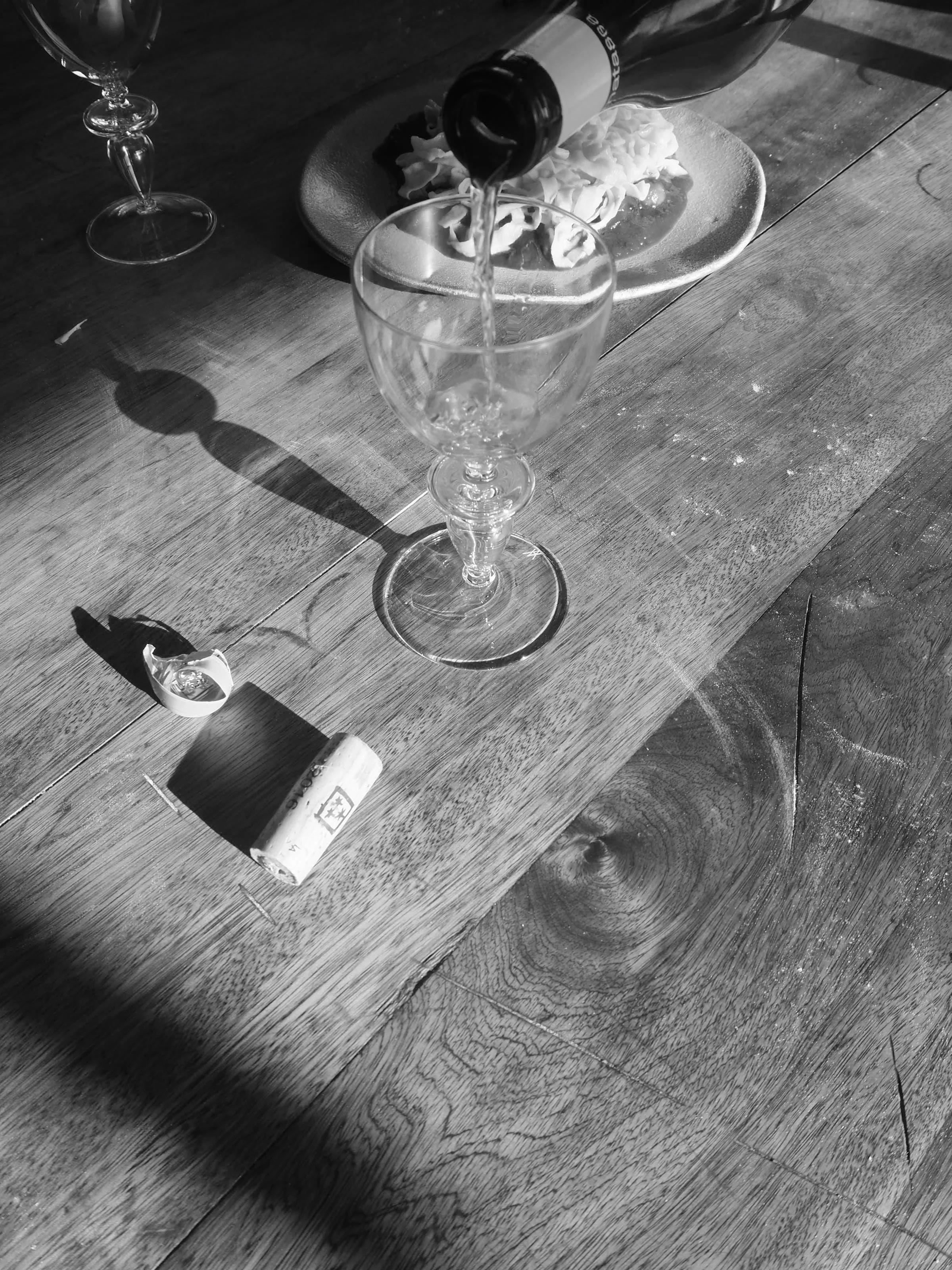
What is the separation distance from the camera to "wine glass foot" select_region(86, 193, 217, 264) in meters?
0.82

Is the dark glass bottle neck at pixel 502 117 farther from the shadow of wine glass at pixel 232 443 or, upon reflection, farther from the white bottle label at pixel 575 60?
the shadow of wine glass at pixel 232 443

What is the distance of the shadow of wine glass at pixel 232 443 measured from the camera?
64cm

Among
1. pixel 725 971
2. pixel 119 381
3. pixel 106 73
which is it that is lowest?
pixel 725 971

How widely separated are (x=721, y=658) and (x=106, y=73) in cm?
61

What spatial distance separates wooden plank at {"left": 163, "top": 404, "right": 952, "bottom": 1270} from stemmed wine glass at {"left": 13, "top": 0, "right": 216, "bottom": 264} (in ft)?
1.88

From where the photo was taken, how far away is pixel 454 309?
616 mm

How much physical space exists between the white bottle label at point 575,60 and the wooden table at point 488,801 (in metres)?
0.23

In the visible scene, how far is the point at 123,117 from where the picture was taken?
0.80m

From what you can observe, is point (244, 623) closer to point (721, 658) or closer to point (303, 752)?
point (303, 752)

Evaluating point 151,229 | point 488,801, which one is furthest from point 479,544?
point 151,229

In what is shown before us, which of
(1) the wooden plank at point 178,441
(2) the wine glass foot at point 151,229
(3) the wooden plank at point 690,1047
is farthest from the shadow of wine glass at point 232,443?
(3) the wooden plank at point 690,1047

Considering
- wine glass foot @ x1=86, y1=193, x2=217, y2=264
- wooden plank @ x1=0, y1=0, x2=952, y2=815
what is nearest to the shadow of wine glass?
wooden plank @ x1=0, y1=0, x2=952, y2=815

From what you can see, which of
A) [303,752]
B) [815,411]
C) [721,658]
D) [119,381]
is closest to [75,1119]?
[303,752]

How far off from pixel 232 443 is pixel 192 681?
0.20 metres
